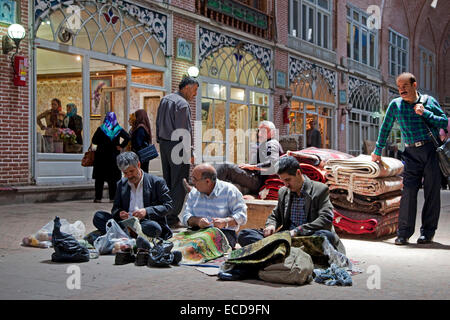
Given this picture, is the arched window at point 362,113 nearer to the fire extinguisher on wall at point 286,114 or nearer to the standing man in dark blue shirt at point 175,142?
the fire extinguisher on wall at point 286,114

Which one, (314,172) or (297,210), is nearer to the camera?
(297,210)

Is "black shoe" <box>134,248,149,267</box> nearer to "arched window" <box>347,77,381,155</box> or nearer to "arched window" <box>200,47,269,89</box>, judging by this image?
"arched window" <box>200,47,269,89</box>

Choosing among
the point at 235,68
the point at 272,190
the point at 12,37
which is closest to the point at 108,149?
the point at 12,37

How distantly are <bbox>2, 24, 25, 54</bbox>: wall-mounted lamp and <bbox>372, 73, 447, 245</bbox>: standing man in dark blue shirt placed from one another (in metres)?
6.77

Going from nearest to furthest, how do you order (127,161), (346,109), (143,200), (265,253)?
→ (265,253), (127,161), (143,200), (346,109)

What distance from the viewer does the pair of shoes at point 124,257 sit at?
17.3ft

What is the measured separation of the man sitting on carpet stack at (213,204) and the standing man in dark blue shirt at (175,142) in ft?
5.81

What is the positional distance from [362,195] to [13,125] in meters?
6.58

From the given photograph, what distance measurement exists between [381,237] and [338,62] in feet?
60.8

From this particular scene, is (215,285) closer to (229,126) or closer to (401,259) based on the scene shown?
(401,259)

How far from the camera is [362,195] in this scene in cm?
723

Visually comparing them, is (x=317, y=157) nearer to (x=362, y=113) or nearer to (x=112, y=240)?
(x=112, y=240)

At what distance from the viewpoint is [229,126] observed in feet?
59.2

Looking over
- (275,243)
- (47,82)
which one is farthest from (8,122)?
(275,243)
